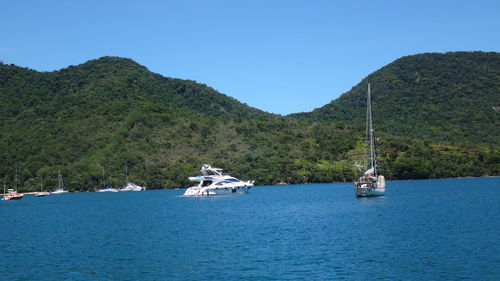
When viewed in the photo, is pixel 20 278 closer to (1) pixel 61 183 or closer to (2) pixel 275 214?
(2) pixel 275 214

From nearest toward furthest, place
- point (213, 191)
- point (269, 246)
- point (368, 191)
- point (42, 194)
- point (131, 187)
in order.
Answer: point (269, 246), point (368, 191), point (213, 191), point (42, 194), point (131, 187)

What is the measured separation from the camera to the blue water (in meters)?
36.4

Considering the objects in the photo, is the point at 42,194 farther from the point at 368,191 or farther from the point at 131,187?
the point at 368,191

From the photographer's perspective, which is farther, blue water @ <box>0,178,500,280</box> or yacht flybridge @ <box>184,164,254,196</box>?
yacht flybridge @ <box>184,164,254,196</box>

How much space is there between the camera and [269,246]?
1832 inches

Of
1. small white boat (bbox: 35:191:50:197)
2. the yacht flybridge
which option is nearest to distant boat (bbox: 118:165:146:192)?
small white boat (bbox: 35:191:50:197)

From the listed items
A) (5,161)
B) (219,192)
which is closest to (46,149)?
(5,161)

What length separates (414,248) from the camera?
141 feet

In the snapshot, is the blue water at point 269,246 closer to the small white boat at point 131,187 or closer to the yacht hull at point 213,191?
the yacht hull at point 213,191

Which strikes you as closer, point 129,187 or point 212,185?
point 212,185

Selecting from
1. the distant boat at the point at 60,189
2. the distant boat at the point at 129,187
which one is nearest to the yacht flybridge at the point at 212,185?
the distant boat at the point at 129,187

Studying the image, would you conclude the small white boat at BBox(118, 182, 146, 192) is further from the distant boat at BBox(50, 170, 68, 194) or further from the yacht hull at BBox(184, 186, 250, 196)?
the yacht hull at BBox(184, 186, 250, 196)

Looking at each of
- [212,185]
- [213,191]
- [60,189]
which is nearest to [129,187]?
[60,189]

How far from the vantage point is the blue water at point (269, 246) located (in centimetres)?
3641
